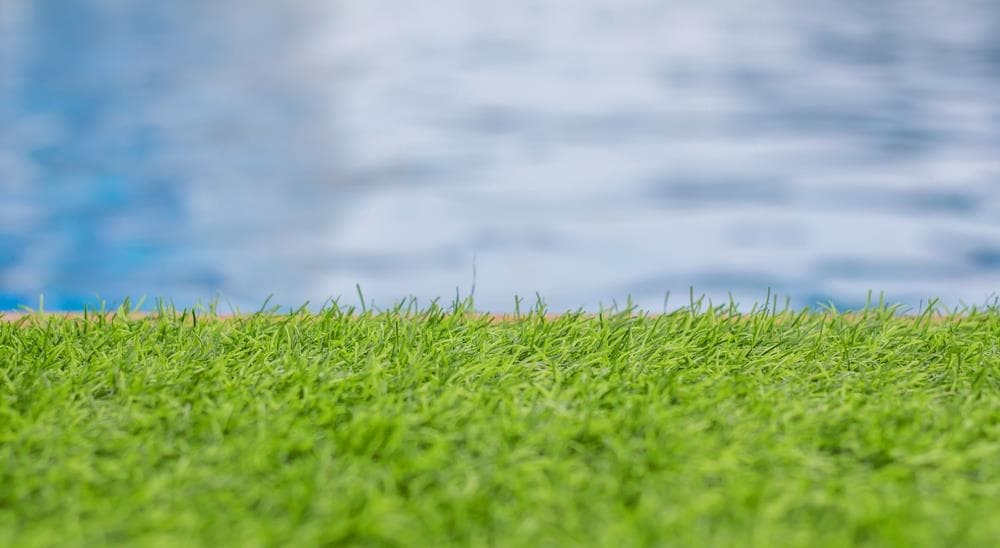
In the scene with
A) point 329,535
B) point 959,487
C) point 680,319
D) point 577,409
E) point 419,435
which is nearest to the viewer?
point 329,535

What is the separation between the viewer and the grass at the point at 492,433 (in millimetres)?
2045

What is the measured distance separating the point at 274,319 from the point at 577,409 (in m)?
1.44

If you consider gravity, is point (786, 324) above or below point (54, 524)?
above

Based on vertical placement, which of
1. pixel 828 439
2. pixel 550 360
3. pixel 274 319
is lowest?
pixel 828 439

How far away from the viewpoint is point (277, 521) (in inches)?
80.9

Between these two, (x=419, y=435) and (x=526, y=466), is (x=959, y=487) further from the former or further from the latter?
(x=419, y=435)

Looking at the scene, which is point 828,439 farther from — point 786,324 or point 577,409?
point 786,324

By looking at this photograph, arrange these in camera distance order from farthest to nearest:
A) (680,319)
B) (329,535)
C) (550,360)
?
(680,319) → (550,360) → (329,535)

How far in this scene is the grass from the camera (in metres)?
2.04

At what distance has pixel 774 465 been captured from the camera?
92.4 inches

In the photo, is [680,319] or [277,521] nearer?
[277,521]

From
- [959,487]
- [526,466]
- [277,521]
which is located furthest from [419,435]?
[959,487]

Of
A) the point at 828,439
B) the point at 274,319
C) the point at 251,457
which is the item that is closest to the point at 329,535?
the point at 251,457

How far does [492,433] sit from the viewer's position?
2.46 metres
